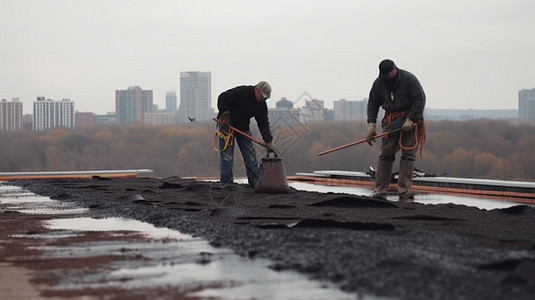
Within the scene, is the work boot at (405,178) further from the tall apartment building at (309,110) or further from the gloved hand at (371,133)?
the tall apartment building at (309,110)

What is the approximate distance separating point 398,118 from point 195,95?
26502 mm

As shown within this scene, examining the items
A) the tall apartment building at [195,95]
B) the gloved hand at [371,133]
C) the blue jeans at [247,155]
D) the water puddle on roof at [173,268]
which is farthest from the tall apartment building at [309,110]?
the tall apartment building at [195,95]

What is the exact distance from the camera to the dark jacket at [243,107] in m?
12.4

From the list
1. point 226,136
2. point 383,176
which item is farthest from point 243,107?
point 383,176

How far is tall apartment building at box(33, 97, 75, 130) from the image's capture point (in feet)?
208

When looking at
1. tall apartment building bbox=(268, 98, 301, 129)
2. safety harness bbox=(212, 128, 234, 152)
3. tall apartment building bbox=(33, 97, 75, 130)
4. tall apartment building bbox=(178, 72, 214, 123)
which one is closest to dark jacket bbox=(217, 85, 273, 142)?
safety harness bbox=(212, 128, 234, 152)

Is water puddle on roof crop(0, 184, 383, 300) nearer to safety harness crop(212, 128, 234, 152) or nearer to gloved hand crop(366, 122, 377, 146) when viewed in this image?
gloved hand crop(366, 122, 377, 146)

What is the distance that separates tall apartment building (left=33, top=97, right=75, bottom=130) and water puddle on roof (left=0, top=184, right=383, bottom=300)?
5714cm

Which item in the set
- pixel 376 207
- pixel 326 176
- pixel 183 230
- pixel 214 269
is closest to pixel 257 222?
pixel 183 230

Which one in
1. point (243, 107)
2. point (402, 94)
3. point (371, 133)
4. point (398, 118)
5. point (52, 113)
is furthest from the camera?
point (52, 113)

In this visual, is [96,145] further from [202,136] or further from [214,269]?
[214,269]

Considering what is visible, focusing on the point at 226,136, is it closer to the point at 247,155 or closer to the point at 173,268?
the point at 247,155

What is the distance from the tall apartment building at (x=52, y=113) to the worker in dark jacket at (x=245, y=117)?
51489 mm

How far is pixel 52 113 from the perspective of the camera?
215ft
